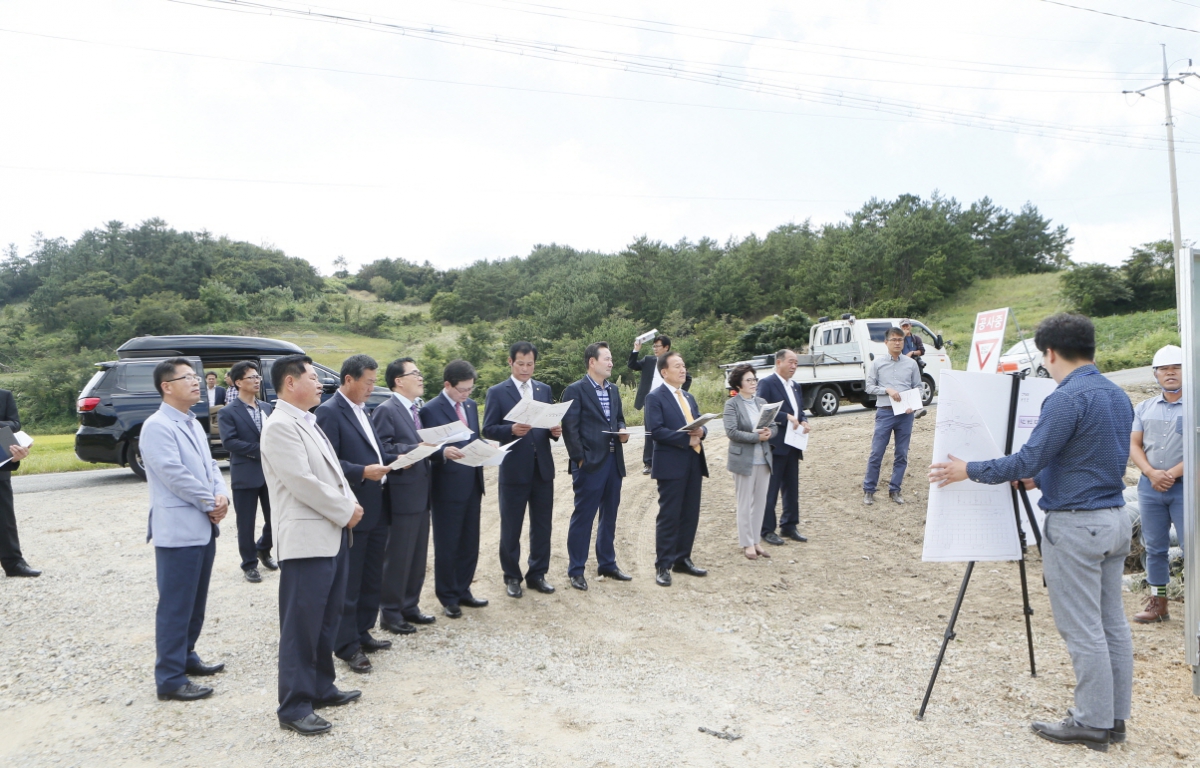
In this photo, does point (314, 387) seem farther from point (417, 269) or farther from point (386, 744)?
point (417, 269)

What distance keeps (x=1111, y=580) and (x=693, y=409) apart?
11.7 ft

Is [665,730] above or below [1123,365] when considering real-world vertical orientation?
below

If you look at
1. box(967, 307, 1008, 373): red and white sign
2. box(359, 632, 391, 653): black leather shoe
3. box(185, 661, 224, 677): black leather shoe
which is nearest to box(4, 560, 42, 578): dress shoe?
box(185, 661, 224, 677): black leather shoe

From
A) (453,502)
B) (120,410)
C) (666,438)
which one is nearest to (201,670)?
(453,502)

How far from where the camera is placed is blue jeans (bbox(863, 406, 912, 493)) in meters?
8.23

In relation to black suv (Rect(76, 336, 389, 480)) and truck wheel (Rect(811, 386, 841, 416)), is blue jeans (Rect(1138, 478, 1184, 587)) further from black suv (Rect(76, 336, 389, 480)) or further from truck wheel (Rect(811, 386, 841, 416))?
truck wheel (Rect(811, 386, 841, 416))

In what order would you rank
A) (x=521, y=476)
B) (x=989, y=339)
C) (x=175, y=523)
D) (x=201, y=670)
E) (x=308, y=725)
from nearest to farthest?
1. (x=308, y=725)
2. (x=175, y=523)
3. (x=201, y=670)
4. (x=521, y=476)
5. (x=989, y=339)

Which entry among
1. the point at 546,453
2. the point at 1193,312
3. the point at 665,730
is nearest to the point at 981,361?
the point at 1193,312

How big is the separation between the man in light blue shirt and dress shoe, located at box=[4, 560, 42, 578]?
133 inches

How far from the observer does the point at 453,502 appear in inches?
208

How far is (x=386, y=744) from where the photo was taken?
11.2 feet

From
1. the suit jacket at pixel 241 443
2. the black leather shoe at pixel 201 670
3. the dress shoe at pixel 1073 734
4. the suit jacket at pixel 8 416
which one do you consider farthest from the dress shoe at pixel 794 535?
the suit jacket at pixel 8 416

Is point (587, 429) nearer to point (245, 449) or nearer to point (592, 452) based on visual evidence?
point (592, 452)

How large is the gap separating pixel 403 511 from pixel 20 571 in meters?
4.02
